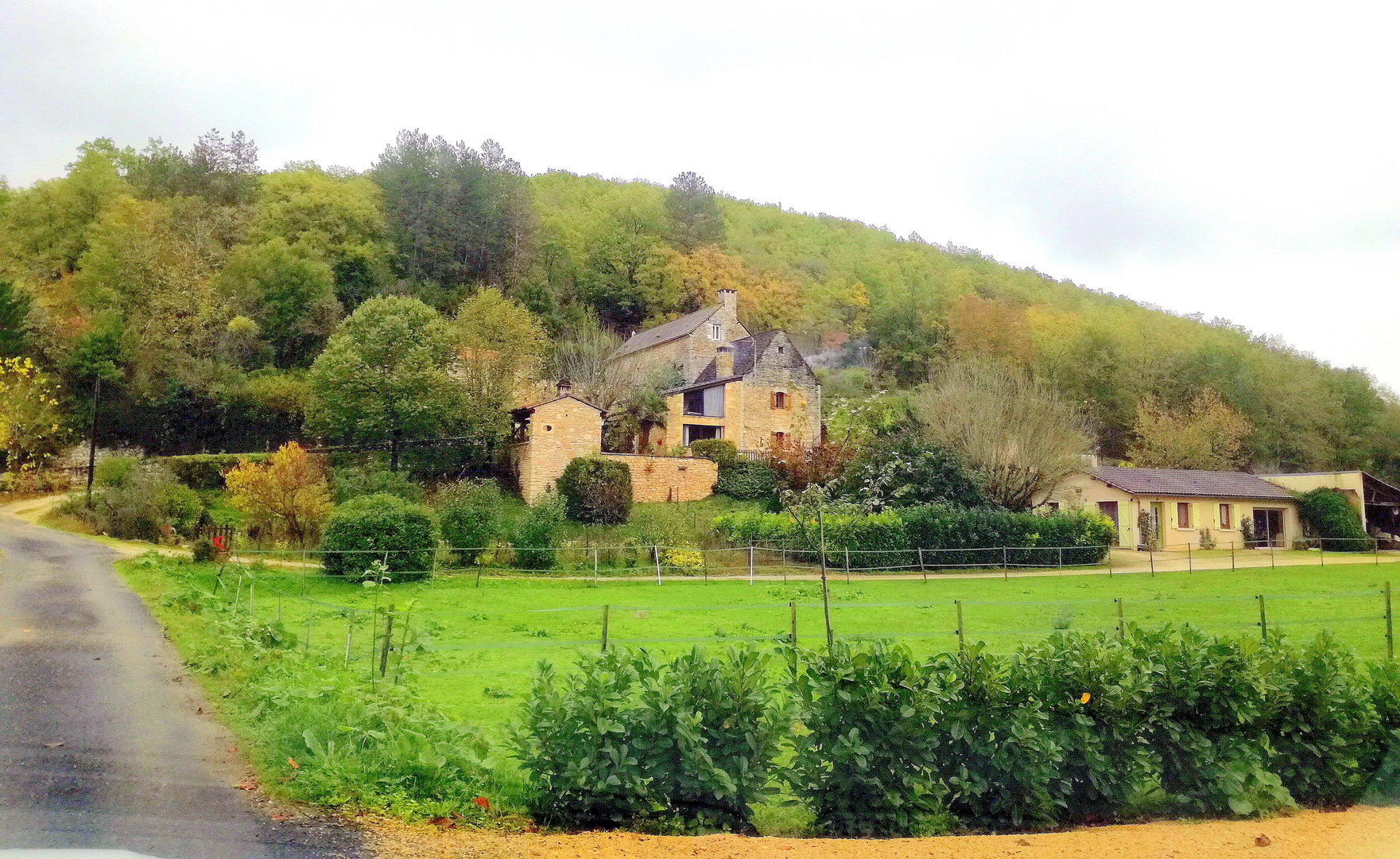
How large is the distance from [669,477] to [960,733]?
30428 mm

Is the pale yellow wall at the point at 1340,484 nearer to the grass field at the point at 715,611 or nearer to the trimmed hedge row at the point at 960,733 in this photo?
the grass field at the point at 715,611

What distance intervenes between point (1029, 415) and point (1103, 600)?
14151mm

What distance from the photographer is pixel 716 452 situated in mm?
38531

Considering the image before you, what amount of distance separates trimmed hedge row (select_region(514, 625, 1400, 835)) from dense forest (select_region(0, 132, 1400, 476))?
3435cm

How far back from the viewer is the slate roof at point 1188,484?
3400 cm

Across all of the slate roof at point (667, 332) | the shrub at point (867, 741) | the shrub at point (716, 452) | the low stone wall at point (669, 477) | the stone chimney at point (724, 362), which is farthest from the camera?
the slate roof at point (667, 332)

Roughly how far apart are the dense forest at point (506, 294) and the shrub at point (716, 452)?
1237 cm

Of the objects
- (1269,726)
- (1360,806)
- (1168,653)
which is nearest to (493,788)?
(1168,653)

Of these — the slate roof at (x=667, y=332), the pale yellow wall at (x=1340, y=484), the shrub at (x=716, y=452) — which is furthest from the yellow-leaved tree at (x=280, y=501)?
the pale yellow wall at (x=1340, y=484)

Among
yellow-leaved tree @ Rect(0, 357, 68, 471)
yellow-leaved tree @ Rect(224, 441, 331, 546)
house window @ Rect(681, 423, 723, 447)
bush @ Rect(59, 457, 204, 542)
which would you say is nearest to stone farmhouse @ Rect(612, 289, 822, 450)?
house window @ Rect(681, 423, 723, 447)

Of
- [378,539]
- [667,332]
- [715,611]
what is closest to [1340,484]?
[715,611]

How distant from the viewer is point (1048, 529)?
2855 cm

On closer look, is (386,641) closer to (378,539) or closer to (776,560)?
(378,539)

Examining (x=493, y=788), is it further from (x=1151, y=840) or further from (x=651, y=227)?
(x=651, y=227)
